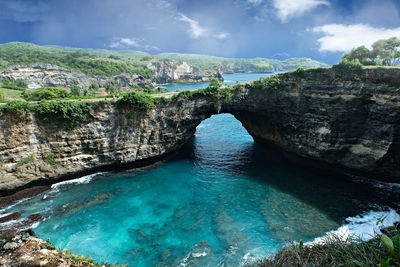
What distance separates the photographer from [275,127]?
3100 centimetres

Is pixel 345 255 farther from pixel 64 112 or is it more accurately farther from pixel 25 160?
pixel 25 160

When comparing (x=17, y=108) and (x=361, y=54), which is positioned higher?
(x=361, y=54)

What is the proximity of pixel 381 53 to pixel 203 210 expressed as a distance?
92.2 feet

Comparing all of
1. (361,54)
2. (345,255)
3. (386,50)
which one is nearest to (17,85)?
(345,255)

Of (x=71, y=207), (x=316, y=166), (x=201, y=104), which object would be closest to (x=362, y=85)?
(x=316, y=166)

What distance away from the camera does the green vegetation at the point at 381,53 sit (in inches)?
932

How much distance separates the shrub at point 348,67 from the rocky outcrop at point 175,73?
13747cm

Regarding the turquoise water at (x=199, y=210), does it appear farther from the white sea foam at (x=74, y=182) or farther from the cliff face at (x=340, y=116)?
the cliff face at (x=340, y=116)

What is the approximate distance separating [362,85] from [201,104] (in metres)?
19.0

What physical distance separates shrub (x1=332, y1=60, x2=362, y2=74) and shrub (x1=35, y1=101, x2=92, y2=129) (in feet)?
96.0

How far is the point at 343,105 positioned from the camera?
75.3 ft

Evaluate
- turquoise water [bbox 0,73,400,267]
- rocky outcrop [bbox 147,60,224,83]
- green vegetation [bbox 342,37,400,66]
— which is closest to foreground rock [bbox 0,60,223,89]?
rocky outcrop [bbox 147,60,224,83]

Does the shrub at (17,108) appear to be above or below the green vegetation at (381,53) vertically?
below

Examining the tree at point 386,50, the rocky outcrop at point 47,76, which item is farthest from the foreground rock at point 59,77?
the tree at point 386,50
